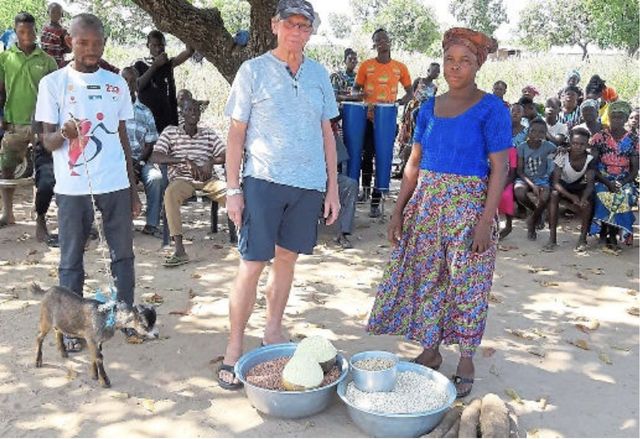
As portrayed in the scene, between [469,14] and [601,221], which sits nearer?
[601,221]

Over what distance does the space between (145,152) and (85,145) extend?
10.9 ft

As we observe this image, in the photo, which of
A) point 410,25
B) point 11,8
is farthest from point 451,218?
point 410,25

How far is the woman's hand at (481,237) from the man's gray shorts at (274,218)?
2.83 feet

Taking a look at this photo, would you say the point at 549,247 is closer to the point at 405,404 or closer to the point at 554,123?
the point at 554,123

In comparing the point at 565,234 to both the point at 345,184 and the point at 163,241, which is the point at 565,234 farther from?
the point at 163,241

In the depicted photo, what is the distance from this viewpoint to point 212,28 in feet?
21.5

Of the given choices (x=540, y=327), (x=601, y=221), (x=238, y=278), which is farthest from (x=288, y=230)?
(x=601, y=221)

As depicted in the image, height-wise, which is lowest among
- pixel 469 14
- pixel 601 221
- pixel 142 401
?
pixel 142 401

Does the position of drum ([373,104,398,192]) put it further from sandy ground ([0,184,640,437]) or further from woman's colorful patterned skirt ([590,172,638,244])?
woman's colorful patterned skirt ([590,172,638,244])

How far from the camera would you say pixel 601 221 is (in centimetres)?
681

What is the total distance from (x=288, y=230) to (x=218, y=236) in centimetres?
336

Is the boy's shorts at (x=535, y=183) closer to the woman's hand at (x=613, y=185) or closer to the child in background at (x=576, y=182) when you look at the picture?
the child in background at (x=576, y=182)

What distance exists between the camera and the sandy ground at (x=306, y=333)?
3412 mm

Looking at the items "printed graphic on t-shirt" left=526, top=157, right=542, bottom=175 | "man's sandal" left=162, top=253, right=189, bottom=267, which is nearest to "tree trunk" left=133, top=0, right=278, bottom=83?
"man's sandal" left=162, top=253, right=189, bottom=267
